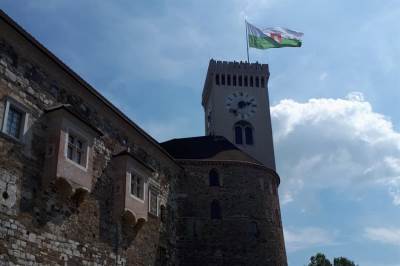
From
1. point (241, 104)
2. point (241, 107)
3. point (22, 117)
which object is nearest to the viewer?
point (22, 117)

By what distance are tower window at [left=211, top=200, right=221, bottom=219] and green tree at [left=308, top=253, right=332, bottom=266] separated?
3017 cm

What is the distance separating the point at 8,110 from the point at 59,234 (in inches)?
178

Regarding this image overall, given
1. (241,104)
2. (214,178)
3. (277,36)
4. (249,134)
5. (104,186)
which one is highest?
(277,36)

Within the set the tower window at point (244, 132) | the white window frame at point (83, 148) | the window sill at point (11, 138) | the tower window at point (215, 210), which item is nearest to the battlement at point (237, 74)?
the tower window at point (244, 132)

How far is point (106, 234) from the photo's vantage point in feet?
60.7

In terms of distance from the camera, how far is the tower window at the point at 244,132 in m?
38.8

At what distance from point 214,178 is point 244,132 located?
441 inches

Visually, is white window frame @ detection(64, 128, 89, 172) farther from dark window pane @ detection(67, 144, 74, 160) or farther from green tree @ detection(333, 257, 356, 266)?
green tree @ detection(333, 257, 356, 266)

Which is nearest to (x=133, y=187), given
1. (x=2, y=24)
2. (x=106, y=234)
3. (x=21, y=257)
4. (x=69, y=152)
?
(x=106, y=234)

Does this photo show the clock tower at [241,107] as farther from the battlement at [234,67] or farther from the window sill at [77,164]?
the window sill at [77,164]

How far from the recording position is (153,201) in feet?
75.6

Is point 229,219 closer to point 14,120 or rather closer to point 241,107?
point 241,107

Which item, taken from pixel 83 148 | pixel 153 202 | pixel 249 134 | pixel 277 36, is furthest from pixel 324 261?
pixel 83 148

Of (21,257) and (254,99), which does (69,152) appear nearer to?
(21,257)
